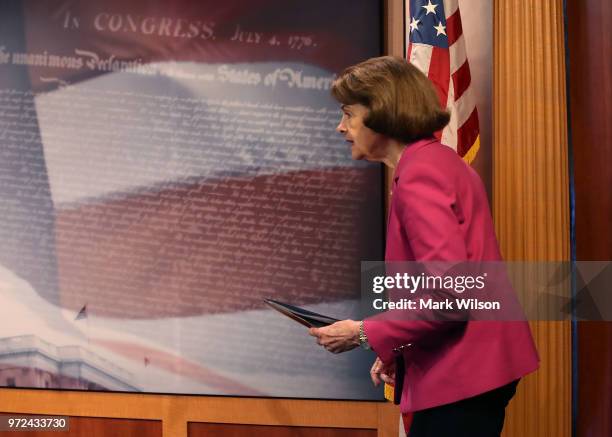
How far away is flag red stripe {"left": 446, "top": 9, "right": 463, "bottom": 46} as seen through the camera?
2.58 metres

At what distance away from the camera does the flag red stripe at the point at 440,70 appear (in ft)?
8.36

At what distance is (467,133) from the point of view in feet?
8.39

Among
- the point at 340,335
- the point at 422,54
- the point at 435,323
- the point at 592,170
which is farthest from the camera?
the point at 422,54

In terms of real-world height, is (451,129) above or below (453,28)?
below

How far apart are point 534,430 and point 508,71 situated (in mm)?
1064

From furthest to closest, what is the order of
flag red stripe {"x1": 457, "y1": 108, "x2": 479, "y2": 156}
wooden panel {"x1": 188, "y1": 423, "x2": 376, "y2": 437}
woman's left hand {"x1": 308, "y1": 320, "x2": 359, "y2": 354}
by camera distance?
wooden panel {"x1": 188, "y1": 423, "x2": 376, "y2": 437}, flag red stripe {"x1": 457, "y1": 108, "x2": 479, "y2": 156}, woman's left hand {"x1": 308, "y1": 320, "x2": 359, "y2": 354}

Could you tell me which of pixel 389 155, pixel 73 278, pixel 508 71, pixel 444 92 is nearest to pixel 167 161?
pixel 73 278

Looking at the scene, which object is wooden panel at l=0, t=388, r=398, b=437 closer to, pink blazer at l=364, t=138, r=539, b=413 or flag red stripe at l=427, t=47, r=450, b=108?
flag red stripe at l=427, t=47, r=450, b=108

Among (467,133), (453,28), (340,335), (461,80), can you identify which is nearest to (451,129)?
(467,133)

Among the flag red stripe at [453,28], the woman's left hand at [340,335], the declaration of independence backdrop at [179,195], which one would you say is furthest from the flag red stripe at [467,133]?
the woman's left hand at [340,335]

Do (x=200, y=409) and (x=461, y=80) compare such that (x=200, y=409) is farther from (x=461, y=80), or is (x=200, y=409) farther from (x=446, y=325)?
(x=446, y=325)

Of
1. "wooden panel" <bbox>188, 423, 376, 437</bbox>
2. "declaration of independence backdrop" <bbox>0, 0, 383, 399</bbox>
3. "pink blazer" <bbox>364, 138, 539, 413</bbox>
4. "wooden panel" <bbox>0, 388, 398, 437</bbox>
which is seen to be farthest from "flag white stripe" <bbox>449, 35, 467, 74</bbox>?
"wooden panel" <bbox>188, 423, 376, 437</bbox>

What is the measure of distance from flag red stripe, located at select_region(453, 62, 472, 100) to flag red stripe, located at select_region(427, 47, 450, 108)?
3 cm

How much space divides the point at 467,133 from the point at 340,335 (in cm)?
121
